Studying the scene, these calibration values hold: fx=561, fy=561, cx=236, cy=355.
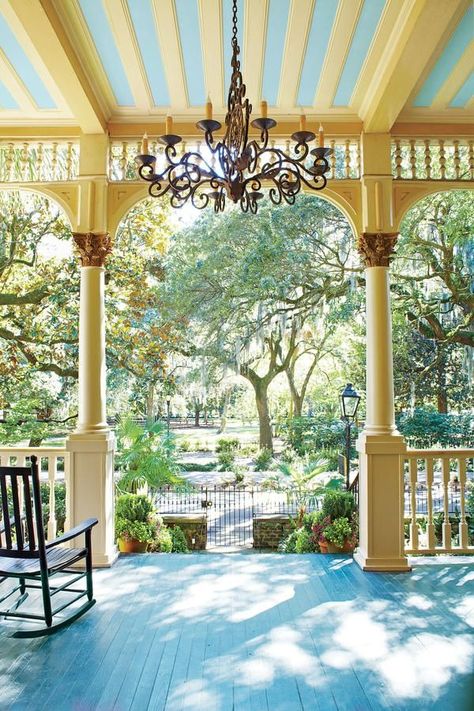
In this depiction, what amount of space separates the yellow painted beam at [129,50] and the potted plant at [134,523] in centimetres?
336

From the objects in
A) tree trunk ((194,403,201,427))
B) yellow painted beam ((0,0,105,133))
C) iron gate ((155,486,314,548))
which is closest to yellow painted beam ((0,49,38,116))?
yellow painted beam ((0,0,105,133))

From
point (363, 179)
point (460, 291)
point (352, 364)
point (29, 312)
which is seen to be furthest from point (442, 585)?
point (352, 364)

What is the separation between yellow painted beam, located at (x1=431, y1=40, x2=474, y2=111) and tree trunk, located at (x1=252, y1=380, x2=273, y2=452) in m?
8.45

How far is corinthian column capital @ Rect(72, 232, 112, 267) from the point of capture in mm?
4535

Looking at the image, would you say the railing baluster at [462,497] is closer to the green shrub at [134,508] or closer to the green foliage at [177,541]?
the green shrub at [134,508]

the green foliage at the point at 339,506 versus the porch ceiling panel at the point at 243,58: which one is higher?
the porch ceiling panel at the point at 243,58

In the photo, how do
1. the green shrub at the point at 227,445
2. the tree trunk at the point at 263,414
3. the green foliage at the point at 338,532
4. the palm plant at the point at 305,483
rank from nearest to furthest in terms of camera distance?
1. the green foliage at the point at 338,532
2. the palm plant at the point at 305,483
3. the tree trunk at the point at 263,414
4. the green shrub at the point at 227,445

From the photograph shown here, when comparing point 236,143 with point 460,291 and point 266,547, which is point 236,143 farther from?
point 266,547

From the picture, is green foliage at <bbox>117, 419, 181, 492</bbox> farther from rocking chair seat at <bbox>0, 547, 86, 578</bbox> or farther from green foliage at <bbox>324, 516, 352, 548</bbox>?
rocking chair seat at <bbox>0, 547, 86, 578</bbox>

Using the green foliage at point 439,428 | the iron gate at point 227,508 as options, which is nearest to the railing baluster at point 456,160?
the green foliage at point 439,428

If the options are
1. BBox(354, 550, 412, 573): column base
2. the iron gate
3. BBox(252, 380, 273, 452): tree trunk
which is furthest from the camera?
BBox(252, 380, 273, 452): tree trunk

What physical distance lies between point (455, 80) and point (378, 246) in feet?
4.17

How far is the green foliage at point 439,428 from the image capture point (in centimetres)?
949

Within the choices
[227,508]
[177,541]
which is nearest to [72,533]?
[177,541]
